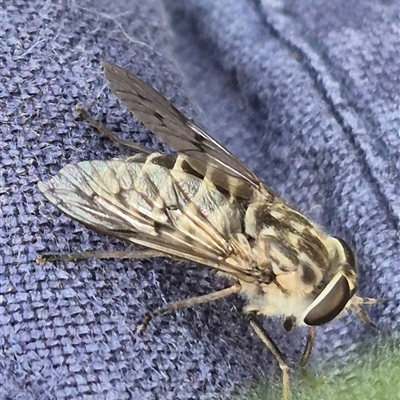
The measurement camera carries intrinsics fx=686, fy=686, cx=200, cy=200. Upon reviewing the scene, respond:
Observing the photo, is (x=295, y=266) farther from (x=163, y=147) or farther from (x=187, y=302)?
(x=163, y=147)

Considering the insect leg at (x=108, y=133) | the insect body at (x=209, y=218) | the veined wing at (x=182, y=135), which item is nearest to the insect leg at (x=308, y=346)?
the insect body at (x=209, y=218)

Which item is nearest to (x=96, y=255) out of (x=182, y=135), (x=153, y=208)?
(x=153, y=208)

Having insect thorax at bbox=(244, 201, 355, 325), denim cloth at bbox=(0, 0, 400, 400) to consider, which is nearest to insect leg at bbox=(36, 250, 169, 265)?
denim cloth at bbox=(0, 0, 400, 400)

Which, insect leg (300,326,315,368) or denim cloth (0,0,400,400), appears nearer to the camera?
denim cloth (0,0,400,400)

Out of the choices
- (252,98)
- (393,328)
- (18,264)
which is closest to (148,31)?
(252,98)

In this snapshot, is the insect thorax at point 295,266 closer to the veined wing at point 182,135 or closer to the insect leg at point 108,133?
the veined wing at point 182,135

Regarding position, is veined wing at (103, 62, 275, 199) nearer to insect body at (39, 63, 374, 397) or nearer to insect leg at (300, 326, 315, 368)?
insect body at (39, 63, 374, 397)
